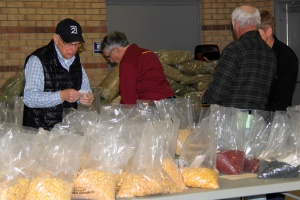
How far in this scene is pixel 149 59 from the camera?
5.77 meters

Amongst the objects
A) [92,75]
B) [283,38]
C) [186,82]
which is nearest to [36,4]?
[92,75]

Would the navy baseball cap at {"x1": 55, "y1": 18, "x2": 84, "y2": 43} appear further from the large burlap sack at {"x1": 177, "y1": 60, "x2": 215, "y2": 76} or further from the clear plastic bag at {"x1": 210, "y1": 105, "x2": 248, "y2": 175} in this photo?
the large burlap sack at {"x1": 177, "y1": 60, "x2": 215, "y2": 76}

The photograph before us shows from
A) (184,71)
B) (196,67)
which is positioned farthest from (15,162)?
(196,67)

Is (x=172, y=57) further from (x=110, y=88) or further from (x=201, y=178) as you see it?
(x=201, y=178)

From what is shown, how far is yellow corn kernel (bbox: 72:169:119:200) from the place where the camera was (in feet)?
10.5

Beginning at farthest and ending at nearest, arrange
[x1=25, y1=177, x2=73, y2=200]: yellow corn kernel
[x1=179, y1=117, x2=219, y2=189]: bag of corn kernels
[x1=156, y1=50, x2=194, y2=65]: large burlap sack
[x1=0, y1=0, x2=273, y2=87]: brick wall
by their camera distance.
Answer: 1. [x1=0, y1=0, x2=273, y2=87]: brick wall
2. [x1=156, y1=50, x2=194, y2=65]: large burlap sack
3. [x1=179, y1=117, x2=219, y2=189]: bag of corn kernels
4. [x1=25, y1=177, x2=73, y2=200]: yellow corn kernel

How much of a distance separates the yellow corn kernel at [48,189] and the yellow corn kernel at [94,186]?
0.10 m

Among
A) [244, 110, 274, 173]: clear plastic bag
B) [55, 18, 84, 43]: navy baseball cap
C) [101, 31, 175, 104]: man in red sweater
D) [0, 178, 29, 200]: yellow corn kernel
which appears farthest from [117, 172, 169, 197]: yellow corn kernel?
[101, 31, 175, 104]: man in red sweater

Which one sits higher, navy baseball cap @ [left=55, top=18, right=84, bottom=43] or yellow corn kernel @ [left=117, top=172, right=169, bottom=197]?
navy baseball cap @ [left=55, top=18, right=84, bottom=43]

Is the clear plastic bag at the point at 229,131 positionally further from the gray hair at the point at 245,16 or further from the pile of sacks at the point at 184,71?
the pile of sacks at the point at 184,71

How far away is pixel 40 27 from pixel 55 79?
3.09 m

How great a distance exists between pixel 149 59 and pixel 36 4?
274 centimetres

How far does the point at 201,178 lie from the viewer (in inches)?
138

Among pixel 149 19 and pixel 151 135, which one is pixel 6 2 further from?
pixel 151 135
